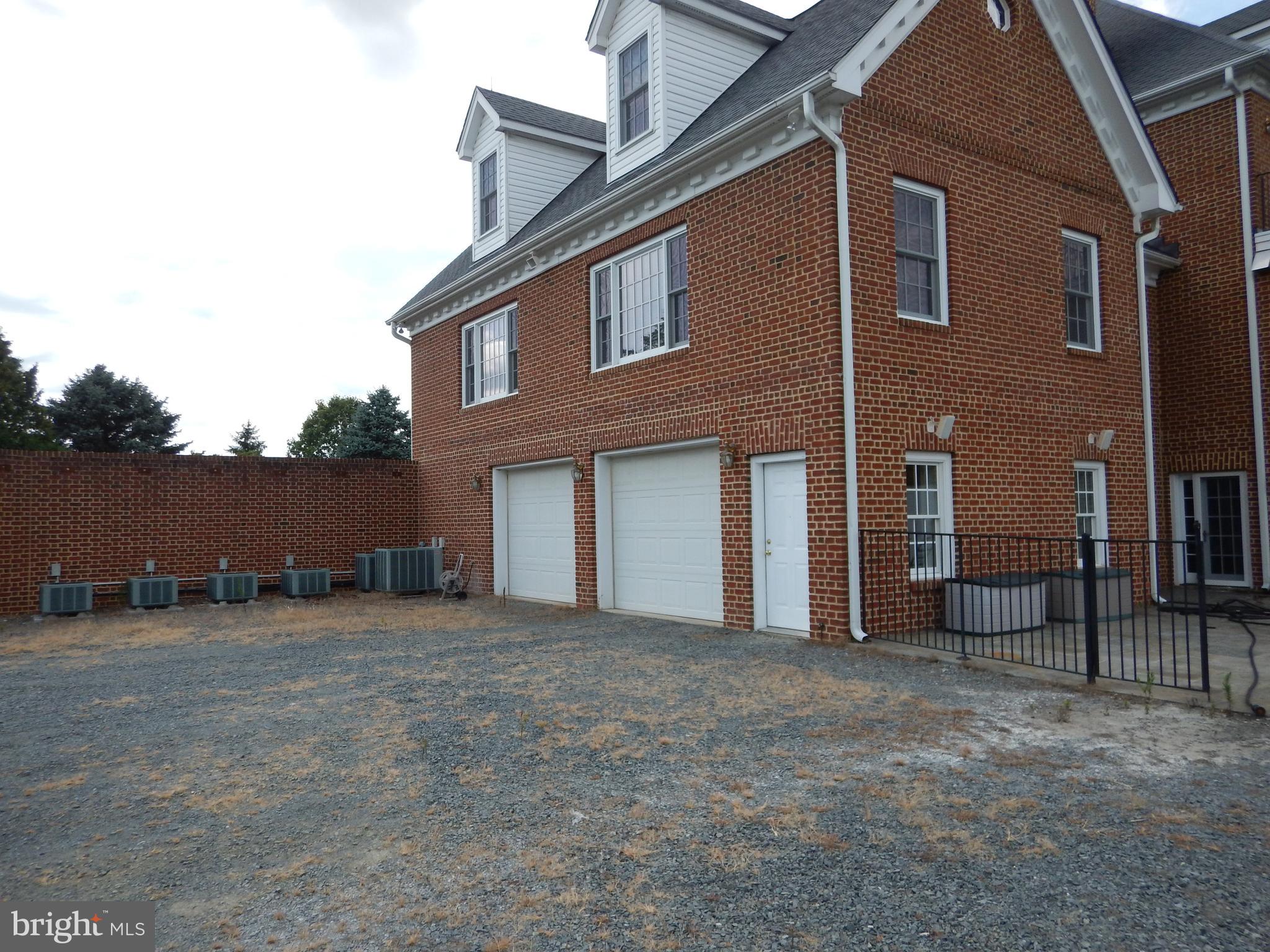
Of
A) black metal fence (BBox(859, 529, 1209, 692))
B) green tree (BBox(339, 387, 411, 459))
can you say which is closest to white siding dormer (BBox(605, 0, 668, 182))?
black metal fence (BBox(859, 529, 1209, 692))

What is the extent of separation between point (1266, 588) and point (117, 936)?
15098mm

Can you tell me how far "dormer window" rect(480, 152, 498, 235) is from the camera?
55.8 ft

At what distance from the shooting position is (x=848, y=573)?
9000mm

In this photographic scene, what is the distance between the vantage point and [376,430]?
31625 mm

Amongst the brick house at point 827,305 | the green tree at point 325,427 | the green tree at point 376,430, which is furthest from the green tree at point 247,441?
the brick house at point 827,305

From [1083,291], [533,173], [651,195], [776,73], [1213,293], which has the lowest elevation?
[1083,291]

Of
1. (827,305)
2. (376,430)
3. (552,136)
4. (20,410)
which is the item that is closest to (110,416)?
(20,410)

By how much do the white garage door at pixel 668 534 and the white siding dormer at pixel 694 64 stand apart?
187 inches

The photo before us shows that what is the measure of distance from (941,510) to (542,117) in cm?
1186

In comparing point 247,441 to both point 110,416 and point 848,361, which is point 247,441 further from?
point 848,361

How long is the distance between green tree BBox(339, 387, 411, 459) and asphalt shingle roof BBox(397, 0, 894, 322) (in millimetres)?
17639

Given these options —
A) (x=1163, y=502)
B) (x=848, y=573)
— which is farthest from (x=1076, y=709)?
(x=1163, y=502)

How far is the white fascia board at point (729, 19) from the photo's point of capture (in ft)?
39.9

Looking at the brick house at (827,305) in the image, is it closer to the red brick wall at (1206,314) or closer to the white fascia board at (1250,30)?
the red brick wall at (1206,314)
